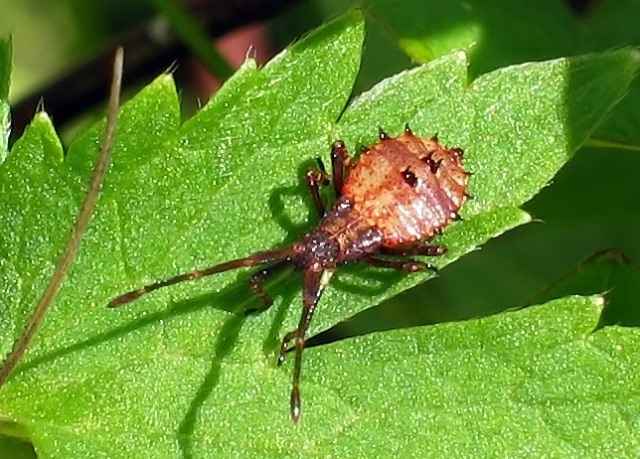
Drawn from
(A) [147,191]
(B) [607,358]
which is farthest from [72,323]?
(B) [607,358]

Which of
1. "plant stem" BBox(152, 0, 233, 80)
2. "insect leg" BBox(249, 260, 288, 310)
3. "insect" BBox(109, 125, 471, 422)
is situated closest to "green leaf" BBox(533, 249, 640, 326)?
"insect" BBox(109, 125, 471, 422)

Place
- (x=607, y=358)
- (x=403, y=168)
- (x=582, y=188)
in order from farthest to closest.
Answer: (x=582, y=188) → (x=403, y=168) → (x=607, y=358)

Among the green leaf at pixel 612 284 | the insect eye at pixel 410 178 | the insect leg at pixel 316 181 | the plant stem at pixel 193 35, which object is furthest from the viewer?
the plant stem at pixel 193 35

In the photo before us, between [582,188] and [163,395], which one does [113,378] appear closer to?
[163,395]

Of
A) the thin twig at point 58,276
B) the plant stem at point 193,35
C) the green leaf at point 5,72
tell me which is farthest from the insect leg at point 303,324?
the plant stem at point 193,35

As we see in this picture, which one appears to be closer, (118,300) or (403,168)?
(118,300)

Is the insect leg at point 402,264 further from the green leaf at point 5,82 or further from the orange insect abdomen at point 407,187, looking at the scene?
the green leaf at point 5,82
